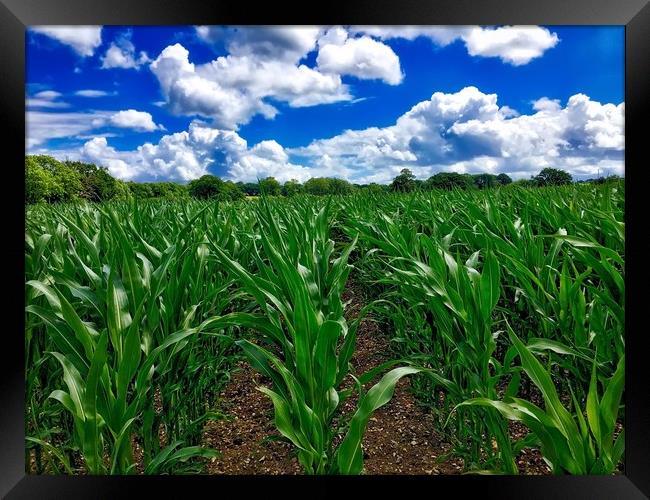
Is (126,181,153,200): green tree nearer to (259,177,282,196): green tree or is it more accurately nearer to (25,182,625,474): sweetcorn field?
(25,182,625,474): sweetcorn field

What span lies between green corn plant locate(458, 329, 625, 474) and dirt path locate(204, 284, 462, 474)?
413mm

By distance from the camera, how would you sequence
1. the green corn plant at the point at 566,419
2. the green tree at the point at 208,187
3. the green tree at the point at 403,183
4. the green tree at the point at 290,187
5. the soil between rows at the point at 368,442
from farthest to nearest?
the green tree at the point at 403,183 < the green tree at the point at 290,187 < the green tree at the point at 208,187 < the soil between rows at the point at 368,442 < the green corn plant at the point at 566,419

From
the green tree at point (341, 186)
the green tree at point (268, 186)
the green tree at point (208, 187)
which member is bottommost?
the green tree at point (268, 186)

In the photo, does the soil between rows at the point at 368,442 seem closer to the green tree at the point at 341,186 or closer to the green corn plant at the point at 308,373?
the green corn plant at the point at 308,373

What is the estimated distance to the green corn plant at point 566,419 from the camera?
0.89m

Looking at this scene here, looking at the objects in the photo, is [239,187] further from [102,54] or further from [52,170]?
[52,170]

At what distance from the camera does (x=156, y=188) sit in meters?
4.08

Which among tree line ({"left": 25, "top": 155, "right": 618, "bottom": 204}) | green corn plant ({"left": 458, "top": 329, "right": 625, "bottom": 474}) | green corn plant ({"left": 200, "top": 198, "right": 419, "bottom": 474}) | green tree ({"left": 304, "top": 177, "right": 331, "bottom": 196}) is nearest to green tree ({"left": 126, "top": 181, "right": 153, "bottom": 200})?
tree line ({"left": 25, "top": 155, "right": 618, "bottom": 204})

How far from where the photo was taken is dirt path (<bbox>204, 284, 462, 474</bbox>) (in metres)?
1.30

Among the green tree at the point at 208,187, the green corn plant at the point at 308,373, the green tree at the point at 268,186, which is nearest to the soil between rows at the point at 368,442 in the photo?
the green corn plant at the point at 308,373
